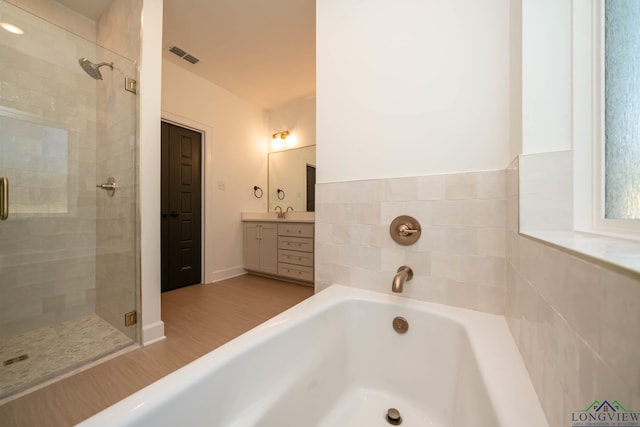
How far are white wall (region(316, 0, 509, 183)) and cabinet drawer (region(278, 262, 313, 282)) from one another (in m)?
1.57

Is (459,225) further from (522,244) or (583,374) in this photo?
(583,374)

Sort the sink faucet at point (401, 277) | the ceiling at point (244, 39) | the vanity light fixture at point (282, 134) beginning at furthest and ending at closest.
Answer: the vanity light fixture at point (282, 134) → the ceiling at point (244, 39) → the sink faucet at point (401, 277)

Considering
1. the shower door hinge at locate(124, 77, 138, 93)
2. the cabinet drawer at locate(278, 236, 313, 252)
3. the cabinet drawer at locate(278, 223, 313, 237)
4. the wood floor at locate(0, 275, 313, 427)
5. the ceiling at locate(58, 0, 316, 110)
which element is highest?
the ceiling at locate(58, 0, 316, 110)

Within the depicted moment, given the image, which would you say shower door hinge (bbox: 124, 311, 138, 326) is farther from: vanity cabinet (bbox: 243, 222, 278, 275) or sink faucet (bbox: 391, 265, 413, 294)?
sink faucet (bbox: 391, 265, 413, 294)

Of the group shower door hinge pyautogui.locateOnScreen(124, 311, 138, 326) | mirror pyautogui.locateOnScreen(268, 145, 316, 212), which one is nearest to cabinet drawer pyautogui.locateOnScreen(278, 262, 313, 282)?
mirror pyautogui.locateOnScreen(268, 145, 316, 212)

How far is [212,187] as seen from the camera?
9.61ft

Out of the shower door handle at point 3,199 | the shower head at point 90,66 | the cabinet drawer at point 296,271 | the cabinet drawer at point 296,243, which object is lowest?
the cabinet drawer at point 296,271

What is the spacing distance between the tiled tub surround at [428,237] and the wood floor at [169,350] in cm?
93

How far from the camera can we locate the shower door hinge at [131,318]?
154 centimetres

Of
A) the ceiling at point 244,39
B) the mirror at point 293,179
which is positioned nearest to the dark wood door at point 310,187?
the mirror at point 293,179

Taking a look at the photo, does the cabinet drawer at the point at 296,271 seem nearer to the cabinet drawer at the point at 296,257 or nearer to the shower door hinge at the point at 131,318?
the cabinet drawer at the point at 296,257

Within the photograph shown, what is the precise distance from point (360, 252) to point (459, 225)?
506mm

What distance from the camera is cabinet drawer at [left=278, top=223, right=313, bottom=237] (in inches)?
106

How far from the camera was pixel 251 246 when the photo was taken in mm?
3178
